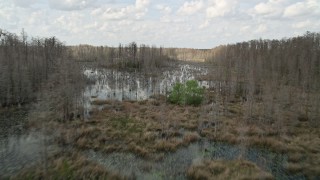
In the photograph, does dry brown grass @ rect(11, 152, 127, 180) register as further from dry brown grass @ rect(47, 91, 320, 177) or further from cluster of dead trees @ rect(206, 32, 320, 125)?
cluster of dead trees @ rect(206, 32, 320, 125)

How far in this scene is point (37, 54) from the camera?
72.7 m

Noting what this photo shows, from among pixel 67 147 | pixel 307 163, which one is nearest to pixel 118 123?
pixel 67 147

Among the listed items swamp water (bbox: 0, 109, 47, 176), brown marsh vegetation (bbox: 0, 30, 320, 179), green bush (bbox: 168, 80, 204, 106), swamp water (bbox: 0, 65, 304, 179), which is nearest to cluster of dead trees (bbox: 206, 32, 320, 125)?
brown marsh vegetation (bbox: 0, 30, 320, 179)

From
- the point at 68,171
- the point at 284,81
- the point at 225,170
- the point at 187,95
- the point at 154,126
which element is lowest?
the point at 225,170

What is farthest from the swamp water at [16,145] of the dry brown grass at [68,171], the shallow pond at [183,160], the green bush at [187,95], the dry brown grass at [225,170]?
the green bush at [187,95]

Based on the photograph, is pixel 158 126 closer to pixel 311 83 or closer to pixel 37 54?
pixel 311 83

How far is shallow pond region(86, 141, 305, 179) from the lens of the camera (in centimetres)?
2172

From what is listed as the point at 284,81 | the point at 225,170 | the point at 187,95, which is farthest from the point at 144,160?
the point at 284,81

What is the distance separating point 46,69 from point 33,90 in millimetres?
9368

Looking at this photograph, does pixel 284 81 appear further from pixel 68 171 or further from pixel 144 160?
pixel 68 171

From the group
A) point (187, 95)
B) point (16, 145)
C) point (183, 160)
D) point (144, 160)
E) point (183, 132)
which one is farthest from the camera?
point (187, 95)

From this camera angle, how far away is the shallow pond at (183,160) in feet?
71.3

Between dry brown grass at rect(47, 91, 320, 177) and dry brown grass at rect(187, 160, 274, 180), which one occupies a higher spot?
dry brown grass at rect(47, 91, 320, 177)

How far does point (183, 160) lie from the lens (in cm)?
2473
